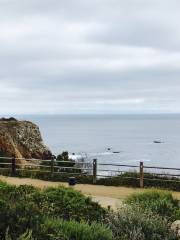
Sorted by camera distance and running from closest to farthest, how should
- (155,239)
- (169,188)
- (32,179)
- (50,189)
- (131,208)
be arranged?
(155,239), (131,208), (50,189), (169,188), (32,179)

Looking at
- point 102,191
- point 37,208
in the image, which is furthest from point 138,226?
point 102,191

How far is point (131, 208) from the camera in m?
10.5

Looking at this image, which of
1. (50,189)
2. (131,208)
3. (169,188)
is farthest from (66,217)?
(169,188)

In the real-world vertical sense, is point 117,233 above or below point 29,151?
below

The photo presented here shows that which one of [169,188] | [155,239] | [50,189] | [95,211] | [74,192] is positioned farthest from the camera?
[169,188]

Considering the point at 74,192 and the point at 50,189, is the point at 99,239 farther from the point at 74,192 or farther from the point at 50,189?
the point at 50,189

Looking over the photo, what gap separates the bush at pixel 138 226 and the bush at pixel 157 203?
1.31m

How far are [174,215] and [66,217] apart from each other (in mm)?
2662

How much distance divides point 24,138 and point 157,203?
2470 centimetres

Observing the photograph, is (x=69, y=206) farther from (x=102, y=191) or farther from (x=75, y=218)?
(x=102, y=191)

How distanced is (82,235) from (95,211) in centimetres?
362

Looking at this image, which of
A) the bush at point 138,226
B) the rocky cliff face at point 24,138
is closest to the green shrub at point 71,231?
the bush at point 138,226

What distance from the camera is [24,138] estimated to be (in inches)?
1442

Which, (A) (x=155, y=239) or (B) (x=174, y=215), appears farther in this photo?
(B) (x=174, y=215)
